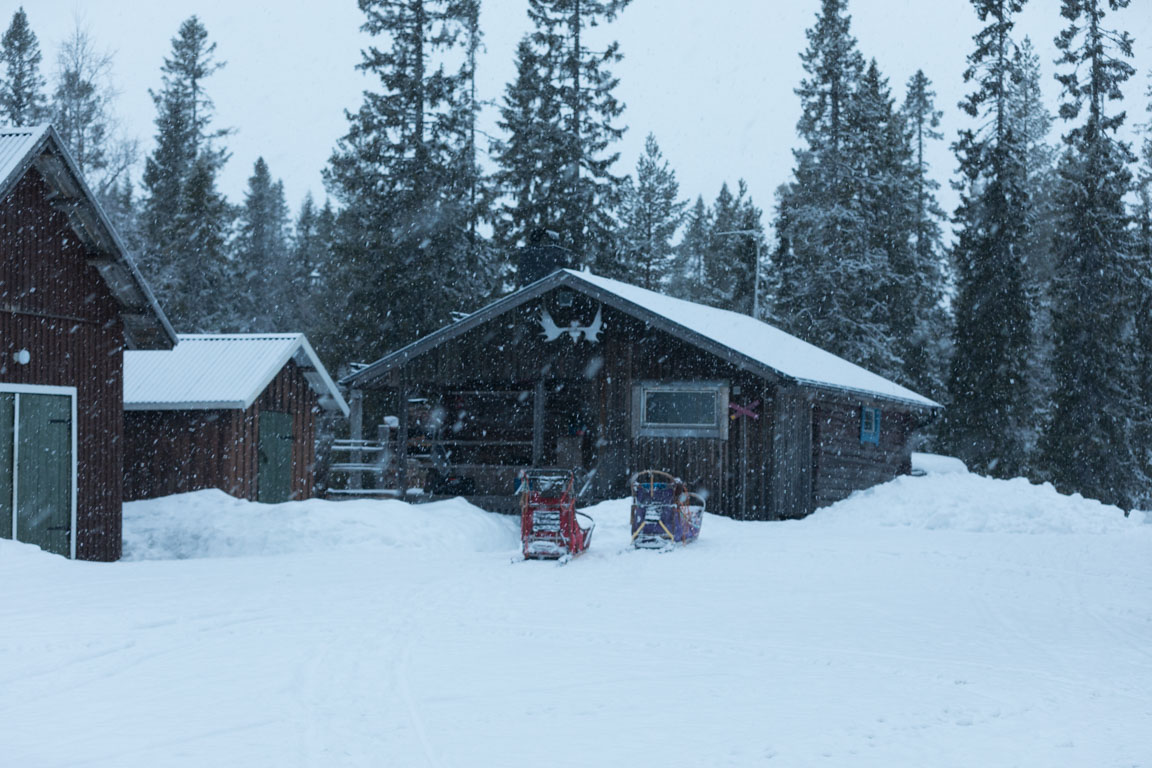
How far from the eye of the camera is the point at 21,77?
3959 centimetres

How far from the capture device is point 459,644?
884cm

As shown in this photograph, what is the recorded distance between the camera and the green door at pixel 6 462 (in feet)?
45.9

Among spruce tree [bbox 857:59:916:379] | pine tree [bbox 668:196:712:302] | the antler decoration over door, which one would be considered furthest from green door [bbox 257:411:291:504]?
pine tree [bbox 668:196:712:302]

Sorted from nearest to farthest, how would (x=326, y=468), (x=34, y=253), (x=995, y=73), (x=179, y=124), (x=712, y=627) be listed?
1. (x=712, y=627)
2. (x=34, y=253)
3. (x=326, y=468)
4. (x=995, y=73)
5. (x=179, y=124)

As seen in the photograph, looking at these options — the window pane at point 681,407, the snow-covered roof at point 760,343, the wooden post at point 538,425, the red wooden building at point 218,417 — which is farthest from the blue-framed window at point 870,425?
the red wooden building at point 218,417

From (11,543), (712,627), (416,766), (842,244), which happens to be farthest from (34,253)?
(842,244)

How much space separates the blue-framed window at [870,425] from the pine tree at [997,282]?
11733 mm

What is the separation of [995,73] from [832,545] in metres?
26.7

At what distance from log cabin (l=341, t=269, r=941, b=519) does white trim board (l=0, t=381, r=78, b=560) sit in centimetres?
880

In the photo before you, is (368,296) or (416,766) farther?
(368,296)

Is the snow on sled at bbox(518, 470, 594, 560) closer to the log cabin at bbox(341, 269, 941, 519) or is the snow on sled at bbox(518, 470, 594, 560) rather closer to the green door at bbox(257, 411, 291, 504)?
the log cabin at bbox(341, 269, 941, 519)

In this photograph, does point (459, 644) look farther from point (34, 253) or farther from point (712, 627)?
point (34, 253)

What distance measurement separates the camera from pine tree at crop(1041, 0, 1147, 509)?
3631cm

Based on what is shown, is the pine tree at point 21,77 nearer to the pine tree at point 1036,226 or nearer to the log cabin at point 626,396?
the log cabin at point 626,396
